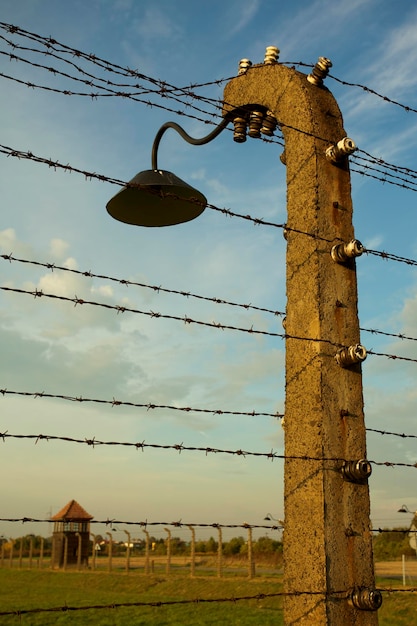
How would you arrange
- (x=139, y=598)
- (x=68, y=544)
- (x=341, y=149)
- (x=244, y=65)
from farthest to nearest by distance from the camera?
1. (x=68, y=544)
2. (x=139, y=598)
3. (x=244, y=65)
4. (x=341, y=149)

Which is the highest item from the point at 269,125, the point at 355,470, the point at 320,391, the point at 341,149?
the point at 269,125

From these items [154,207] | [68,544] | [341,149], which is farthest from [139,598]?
[68,544]

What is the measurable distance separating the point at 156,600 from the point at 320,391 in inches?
732

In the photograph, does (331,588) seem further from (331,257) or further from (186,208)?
(186,208)

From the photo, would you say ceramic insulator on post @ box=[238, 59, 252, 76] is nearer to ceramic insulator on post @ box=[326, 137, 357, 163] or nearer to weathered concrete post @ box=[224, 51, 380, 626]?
weathered concrete post @ box=[224, 51, 380, 626]

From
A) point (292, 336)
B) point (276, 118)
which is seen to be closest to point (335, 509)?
point (292, 336)

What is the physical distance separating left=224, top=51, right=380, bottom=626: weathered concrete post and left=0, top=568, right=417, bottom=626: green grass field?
25.9ft

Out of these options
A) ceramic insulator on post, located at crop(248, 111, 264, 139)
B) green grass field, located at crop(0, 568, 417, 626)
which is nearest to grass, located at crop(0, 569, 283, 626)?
green grass field, located at crop(0, 568, 417, 626)

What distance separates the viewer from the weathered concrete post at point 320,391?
4.83 m

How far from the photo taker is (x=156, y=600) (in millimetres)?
21516

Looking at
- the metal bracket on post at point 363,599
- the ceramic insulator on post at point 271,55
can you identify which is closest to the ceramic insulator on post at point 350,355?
the metal bracket on post at point 363,599

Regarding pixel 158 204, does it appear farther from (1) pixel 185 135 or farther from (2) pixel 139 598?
(2) pixel 139 598

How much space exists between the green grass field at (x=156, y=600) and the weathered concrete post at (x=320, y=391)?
789 cm

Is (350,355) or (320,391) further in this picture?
(350,355)
